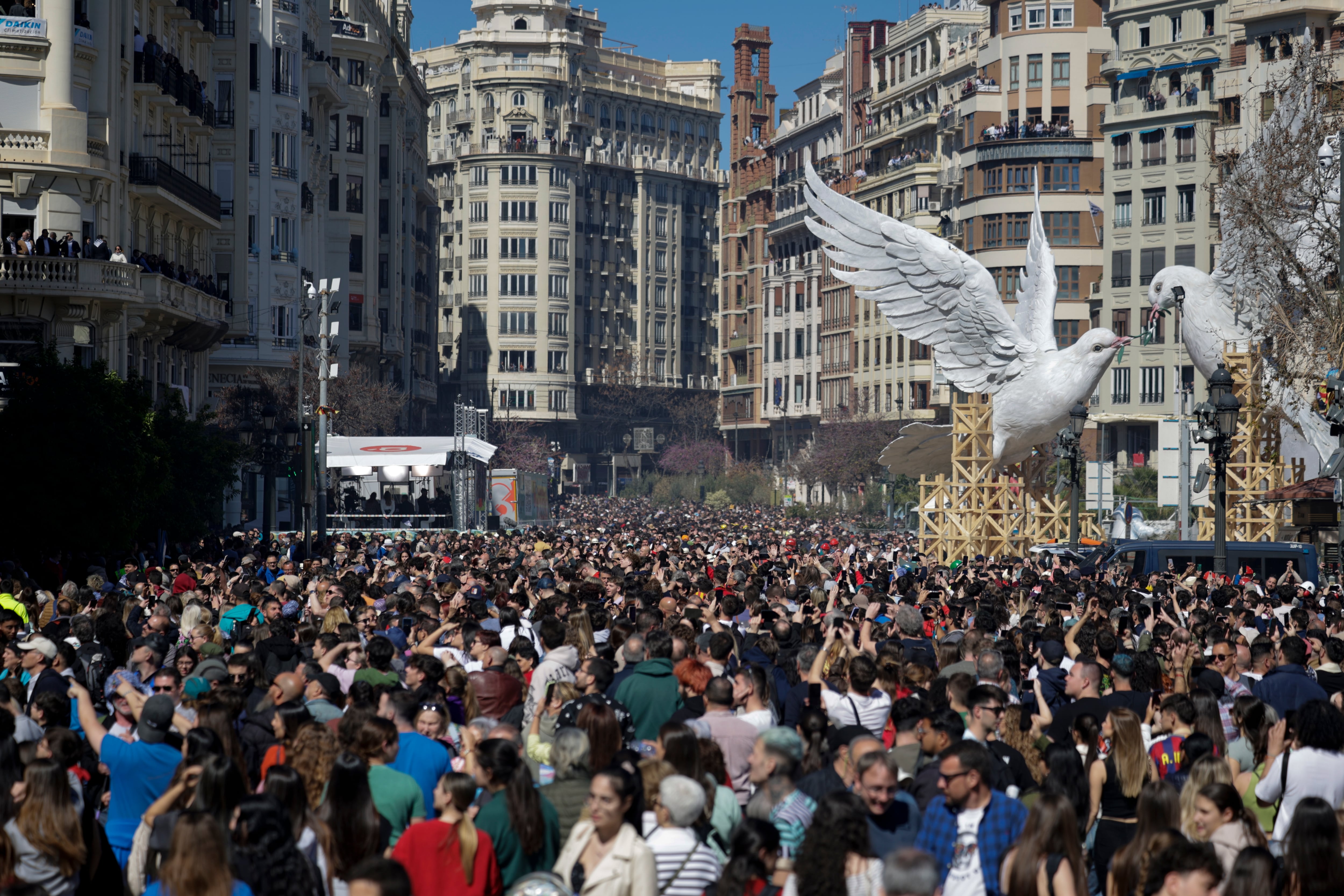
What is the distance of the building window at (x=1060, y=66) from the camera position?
7869 centimetres

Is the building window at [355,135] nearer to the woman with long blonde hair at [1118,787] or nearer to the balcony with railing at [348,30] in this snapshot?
the balcony with railing at [348,30]

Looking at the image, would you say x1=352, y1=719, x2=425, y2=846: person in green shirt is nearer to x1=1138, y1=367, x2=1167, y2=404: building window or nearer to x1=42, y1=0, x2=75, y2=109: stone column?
x1=42, y1=0, x2=75, y2=109: stone column

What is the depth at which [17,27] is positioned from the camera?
3575 centimetres

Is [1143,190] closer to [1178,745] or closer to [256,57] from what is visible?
[256,57]

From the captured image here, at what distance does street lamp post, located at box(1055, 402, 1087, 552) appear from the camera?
3083 centimetres

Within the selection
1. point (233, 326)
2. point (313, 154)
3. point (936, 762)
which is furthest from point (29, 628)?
point (313, 154)

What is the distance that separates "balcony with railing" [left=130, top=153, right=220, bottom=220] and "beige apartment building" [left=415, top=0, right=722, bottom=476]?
7586cm

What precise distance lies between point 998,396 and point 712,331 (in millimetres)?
102377

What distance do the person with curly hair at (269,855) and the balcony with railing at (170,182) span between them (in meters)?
36.0

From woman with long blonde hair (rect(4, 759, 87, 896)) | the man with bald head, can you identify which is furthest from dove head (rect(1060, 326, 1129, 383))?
woman with long blonde hair (rect(4, 759, 87, 896))

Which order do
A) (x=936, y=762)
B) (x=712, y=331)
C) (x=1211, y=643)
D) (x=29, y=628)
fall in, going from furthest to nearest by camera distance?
(x=712, y=331)
(x=29, y=628)
(x=1211, y=643)
(x=936, y=762)

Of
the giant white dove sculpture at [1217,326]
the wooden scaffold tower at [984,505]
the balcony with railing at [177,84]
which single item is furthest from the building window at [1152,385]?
the balcony with railing at [177,84]

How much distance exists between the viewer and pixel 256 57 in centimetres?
5700

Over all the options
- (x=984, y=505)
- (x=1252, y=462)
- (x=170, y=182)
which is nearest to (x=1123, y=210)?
(x=1252, y=462)
